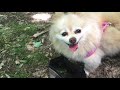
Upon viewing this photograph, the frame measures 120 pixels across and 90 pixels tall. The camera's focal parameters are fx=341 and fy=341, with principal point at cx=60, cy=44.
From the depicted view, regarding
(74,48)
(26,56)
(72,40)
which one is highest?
(72,40)

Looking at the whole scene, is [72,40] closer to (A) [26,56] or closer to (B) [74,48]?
(B) [74,48]

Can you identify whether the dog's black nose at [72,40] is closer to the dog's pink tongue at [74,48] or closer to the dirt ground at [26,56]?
the dog's pink tongue at [74,48]

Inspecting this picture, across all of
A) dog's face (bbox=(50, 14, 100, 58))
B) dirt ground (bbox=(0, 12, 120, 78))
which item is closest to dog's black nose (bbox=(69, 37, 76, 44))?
dog's face (bbox=(50, 14, 100, 58))

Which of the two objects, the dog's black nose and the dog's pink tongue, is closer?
the dog's black nose

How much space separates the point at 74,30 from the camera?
95.1 inches

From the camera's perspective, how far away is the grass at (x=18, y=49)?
2754 mm

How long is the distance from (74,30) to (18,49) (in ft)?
2.16

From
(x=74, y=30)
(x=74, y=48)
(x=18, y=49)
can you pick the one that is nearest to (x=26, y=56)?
(x=18, y=49)

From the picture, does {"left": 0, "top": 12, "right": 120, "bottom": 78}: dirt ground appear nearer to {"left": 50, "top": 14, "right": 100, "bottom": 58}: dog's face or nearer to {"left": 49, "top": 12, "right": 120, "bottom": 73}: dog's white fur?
{"left": 49, "top": 12, "right": 120, "bottom": 73}: dog's white fur

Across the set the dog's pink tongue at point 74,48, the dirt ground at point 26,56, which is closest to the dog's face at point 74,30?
the dog's pink tongue at point 74,48

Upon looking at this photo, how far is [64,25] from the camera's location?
7.95ft

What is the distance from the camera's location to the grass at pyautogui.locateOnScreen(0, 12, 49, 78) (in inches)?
108
